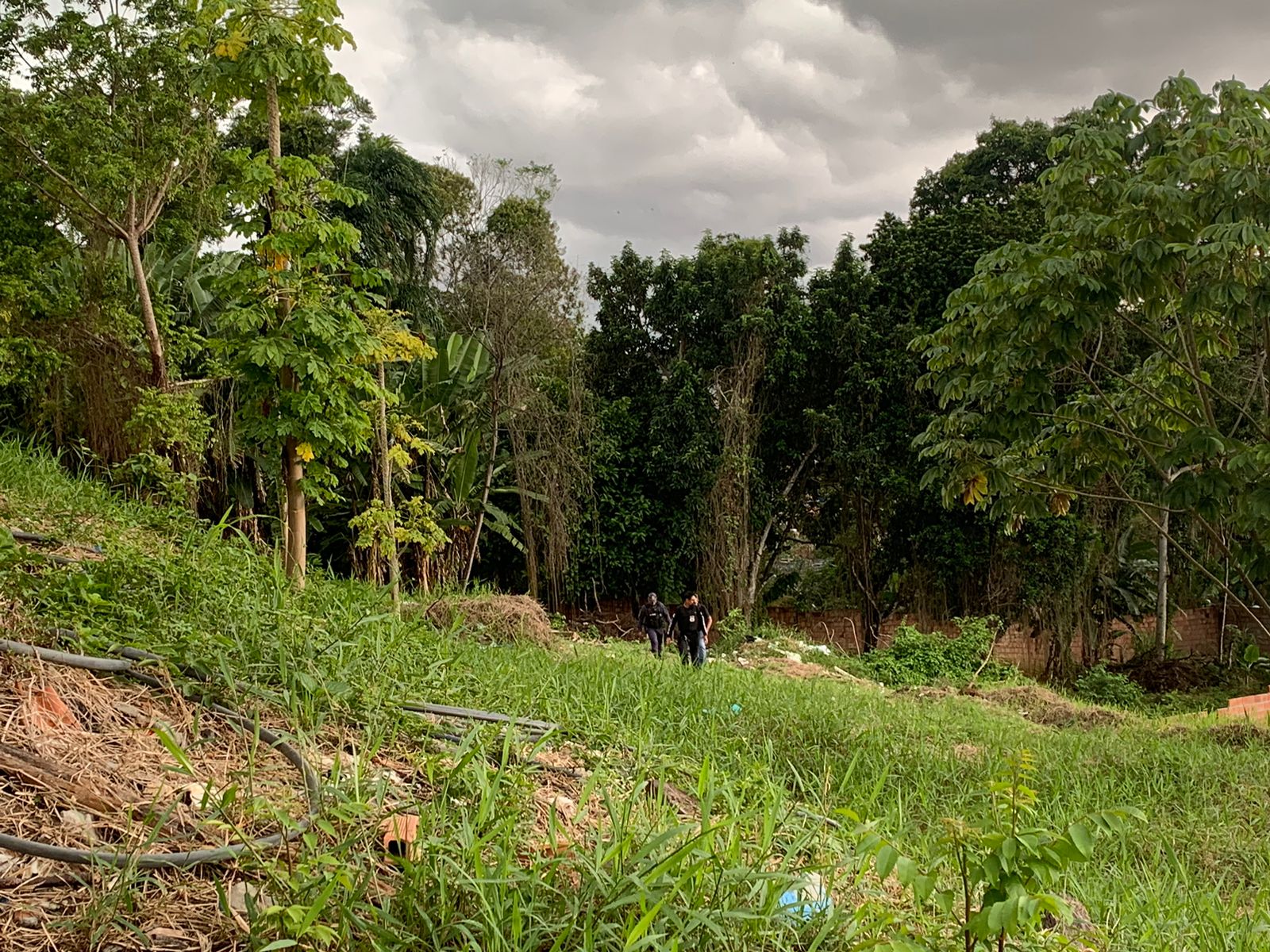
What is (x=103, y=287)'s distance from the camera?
33.0 feet

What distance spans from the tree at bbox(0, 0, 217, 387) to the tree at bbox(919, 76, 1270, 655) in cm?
767

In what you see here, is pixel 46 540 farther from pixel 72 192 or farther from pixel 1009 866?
pixel 72 192

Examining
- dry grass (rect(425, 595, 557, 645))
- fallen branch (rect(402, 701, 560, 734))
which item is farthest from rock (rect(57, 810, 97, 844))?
dry grass (rect(425, 595, 557, 645))

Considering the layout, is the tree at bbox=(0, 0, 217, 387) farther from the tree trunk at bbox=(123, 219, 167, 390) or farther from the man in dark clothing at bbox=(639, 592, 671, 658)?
the man in dark clothing at bbox=(639, 592, 671, 658)

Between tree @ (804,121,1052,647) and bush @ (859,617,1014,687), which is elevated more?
tree @ (804,121,1052,647)

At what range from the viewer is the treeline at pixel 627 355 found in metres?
5.71

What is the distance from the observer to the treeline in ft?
18.7

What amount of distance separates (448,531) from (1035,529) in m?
10.3

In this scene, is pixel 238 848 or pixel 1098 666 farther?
pixel 1098 666

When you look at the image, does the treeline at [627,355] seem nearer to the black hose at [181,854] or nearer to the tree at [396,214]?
the tree at [396,214]

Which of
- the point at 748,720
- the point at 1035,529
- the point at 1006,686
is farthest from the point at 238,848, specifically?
the point at 1035,529

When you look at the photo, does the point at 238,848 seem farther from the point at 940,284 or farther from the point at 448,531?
the point at 940,284

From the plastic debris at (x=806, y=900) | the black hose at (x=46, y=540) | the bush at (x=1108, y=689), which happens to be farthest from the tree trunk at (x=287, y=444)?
the bush at (x=1108, y=689)

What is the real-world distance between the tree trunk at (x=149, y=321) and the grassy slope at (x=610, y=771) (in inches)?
109
